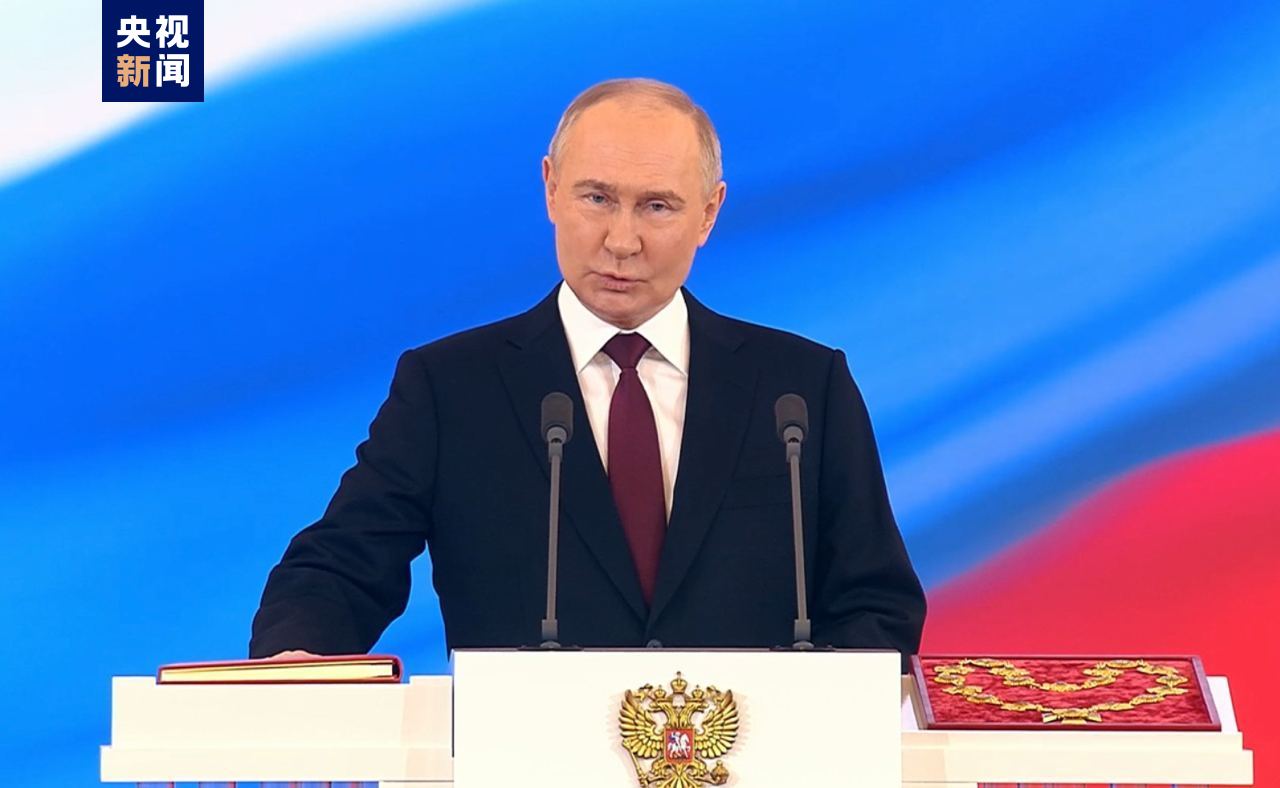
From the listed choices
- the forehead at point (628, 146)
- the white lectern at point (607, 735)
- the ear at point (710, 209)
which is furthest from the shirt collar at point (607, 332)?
the white lectern at point (607, 735)

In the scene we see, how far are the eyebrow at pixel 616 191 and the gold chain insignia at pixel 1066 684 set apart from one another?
0.93 meters

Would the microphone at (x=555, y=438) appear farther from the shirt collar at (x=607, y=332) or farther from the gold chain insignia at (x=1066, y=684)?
the shirt collar at (x=607, y=332)

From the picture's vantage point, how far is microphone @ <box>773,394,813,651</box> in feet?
7.98

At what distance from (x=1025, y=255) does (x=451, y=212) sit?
125 centimetres

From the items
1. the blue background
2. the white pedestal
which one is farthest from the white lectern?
the blue background

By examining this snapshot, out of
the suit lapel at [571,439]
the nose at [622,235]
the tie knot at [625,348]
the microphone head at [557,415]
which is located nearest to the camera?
the microphone head at [557,415]

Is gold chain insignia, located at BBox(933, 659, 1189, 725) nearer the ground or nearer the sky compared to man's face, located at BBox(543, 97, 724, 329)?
nearer the ground

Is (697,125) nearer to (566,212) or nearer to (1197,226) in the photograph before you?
(566,212)

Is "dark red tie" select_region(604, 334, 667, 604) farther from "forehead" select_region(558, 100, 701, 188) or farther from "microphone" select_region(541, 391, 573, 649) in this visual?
"microphone" select_region(541, 391, 573, 649)

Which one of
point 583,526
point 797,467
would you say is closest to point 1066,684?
point 797,467

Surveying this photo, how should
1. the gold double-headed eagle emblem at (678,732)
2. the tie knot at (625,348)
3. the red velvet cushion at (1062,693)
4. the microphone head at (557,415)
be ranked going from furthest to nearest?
the tie knot at (625,348) → the microphone head at (557,415) → the red velvet cushion at (1062,693) → the gold double-headed eagle emblem at (678,732)

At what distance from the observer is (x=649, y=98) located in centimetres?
322

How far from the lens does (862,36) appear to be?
15.0ft

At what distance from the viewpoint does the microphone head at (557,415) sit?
2596 mm
